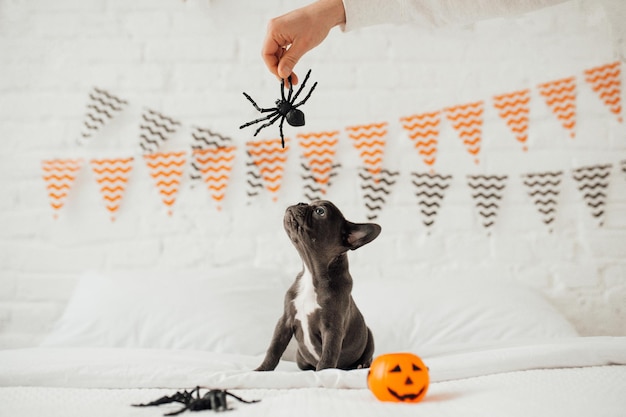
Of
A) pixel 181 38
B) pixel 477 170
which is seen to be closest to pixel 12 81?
pixel 181 38

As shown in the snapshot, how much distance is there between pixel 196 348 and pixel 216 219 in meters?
0.68

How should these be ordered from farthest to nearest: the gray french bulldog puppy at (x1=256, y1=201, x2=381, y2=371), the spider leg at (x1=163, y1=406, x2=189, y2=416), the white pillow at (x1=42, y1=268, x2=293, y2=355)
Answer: the white pillow at (x1=42, y1=268, x2=293, y2=355) < the gray french bulldog puppy at (x1=256, y1=201, x2=381, y2=371) < the spider leg at (x1=163, y1=406, x2=189, y2=416)

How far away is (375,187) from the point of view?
2195 mm

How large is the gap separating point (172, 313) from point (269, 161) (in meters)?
0.76

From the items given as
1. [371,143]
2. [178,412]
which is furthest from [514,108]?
[178,412]

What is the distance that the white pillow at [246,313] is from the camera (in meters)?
1.63

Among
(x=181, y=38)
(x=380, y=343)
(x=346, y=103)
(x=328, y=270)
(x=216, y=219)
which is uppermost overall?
(x=181, y=38)

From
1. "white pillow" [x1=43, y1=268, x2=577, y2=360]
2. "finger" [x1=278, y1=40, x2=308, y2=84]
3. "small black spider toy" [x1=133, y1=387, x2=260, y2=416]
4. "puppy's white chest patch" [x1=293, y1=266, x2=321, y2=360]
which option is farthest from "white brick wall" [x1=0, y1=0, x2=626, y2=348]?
"small black spider toy" [x1=133, y1=387, x2=260, y2=416]

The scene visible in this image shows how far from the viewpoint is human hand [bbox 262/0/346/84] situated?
3.10 feet

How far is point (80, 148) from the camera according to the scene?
219cm

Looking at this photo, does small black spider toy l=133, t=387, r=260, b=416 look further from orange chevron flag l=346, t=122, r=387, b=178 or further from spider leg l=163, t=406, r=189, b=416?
orange chevron flag l=346, t=122, r=387, b=178

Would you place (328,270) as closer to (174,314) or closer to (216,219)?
(174,314)

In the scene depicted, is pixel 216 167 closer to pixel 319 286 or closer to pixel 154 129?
pixel 154 129

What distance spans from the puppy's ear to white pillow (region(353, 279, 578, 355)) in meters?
0.55
